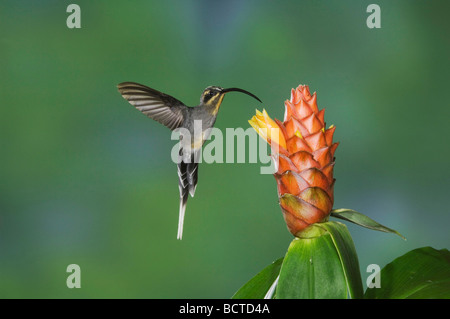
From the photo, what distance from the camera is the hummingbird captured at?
3.48ft

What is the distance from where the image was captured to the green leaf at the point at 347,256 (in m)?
0.60

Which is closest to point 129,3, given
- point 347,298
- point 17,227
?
point 17,227

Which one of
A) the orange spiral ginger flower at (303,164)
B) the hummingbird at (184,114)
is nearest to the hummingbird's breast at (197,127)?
the hummingbird at (184,114)

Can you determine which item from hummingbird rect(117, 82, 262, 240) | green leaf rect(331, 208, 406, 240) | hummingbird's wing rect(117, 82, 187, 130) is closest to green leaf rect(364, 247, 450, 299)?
green leaf rect(331, 208, 406, 240)

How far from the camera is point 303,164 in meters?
0.67

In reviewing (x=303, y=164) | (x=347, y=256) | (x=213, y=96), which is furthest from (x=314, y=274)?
(x=213, y=96)

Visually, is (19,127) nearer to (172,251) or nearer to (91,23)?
(91,23)

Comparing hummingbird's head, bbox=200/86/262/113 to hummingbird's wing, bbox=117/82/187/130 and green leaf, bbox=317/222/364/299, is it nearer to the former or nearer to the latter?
hummingbird's wing, bbox=117/82/187/130

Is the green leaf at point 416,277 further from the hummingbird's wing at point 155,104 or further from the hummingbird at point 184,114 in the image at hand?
the hummingbird's wing at point 155,104

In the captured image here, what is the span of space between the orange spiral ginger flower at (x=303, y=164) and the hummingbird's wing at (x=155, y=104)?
460mm

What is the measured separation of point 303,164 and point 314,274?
0.15 m

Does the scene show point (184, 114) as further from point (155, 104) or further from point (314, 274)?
point (314, 274)

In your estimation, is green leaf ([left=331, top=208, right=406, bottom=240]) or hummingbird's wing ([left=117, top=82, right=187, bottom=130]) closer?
green leaf ([left=331, top=208, right=406, bottom=240])

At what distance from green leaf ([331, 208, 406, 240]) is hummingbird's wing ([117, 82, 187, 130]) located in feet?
1.81
